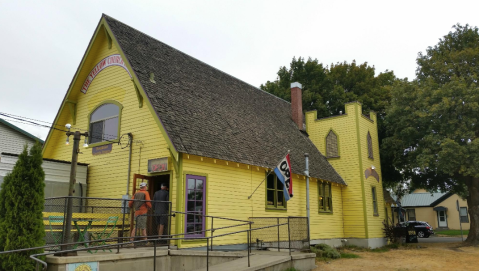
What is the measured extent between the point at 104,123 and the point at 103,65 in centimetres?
225

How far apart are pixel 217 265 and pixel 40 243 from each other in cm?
471

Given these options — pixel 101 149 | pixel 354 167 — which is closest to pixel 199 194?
pixel 101 149

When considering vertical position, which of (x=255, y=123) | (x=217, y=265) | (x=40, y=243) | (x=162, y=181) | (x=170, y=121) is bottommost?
(x=217, y=265)

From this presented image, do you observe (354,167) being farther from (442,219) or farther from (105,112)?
(442,219)

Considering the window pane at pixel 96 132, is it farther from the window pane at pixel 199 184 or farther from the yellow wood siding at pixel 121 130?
the window pane at pixel 199 184

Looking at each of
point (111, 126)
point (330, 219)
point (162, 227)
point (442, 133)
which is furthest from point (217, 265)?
point (442, 133)

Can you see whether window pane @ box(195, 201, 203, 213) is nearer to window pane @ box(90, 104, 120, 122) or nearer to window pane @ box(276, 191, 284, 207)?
window pane @ box(90, 104, 120, 122)

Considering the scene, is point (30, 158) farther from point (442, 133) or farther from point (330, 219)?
point (442, 133)

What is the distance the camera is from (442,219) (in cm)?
5412

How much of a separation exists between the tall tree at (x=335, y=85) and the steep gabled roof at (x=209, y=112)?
10.7 metres

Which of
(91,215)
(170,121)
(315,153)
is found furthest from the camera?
(315,153)

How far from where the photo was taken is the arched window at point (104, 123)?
48.8 feet

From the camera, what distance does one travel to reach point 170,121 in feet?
41.5

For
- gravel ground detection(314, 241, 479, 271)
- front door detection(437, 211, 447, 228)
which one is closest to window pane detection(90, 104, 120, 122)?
gravel ground detection(314, 241, 479, 271)
